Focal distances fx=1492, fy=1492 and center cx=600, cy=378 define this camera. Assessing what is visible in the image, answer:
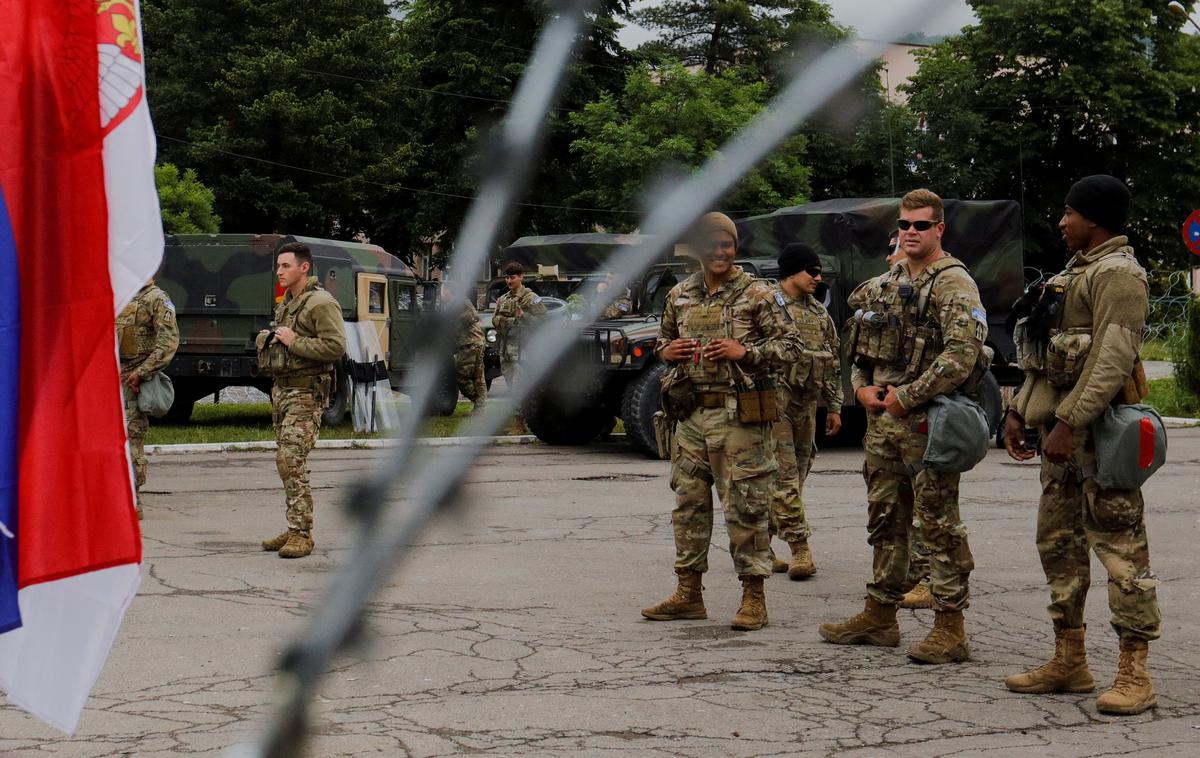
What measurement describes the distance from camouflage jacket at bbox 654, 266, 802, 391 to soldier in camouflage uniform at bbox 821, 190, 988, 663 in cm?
39

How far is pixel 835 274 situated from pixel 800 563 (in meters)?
6.92

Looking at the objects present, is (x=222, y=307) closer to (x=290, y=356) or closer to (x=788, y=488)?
(x=290, y=356)

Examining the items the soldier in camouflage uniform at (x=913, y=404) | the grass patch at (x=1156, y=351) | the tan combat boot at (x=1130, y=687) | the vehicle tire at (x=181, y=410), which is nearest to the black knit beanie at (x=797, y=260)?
the soldier in camouflage uniform at (x=913, y=404)

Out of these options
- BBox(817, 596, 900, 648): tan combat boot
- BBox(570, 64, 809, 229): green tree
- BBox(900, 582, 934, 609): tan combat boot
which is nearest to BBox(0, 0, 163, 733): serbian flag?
BBox(570, 64, 809, 229): green tree

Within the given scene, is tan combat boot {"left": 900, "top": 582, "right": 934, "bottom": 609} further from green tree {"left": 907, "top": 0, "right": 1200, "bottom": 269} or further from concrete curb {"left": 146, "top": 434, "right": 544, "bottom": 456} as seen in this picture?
concrete curb {"left": 146, "top": 434, "right": 544, "bottom": 456}

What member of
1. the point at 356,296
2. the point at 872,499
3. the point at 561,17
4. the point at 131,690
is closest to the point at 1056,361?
the point at 872,499

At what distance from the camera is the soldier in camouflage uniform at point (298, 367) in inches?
356

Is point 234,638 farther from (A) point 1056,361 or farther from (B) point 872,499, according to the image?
(A) point 1056,361

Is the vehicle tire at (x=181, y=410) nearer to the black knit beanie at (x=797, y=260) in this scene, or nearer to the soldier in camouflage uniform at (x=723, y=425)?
the black knit beanie at (x=797, y=260)

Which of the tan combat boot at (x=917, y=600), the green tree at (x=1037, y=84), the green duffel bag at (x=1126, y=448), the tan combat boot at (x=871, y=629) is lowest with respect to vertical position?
the tan combat boot at (x=917, y=600)

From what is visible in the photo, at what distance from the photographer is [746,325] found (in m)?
6.91

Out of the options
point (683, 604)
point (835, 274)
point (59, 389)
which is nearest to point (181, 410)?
point (835, 274)

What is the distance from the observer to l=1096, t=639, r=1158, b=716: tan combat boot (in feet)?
17.5

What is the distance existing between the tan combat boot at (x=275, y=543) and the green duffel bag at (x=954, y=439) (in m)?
4.49
